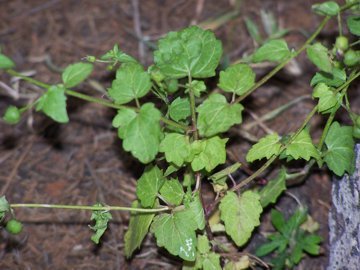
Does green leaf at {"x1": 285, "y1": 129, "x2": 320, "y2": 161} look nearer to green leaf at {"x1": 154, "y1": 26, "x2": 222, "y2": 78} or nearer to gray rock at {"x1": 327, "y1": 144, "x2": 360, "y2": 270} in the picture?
gray rock at {"x1": 327, "y1": 144, "x2": 360, "y2": 270}

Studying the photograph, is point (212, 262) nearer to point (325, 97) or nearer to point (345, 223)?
point (345, 223)

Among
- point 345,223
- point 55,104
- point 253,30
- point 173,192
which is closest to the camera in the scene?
point 55,104

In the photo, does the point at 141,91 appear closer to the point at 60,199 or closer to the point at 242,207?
the point at 242,207

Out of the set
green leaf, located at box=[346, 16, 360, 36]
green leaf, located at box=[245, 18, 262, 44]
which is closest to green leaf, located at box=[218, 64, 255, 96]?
green leaf, located at box=[346, 16, 360, 36]

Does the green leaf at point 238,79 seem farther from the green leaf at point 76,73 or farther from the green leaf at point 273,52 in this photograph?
the green leaf at point 76,73

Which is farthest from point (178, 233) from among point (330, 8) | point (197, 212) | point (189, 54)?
point (330, 8)


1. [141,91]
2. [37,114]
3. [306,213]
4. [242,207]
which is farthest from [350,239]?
[37,114]
